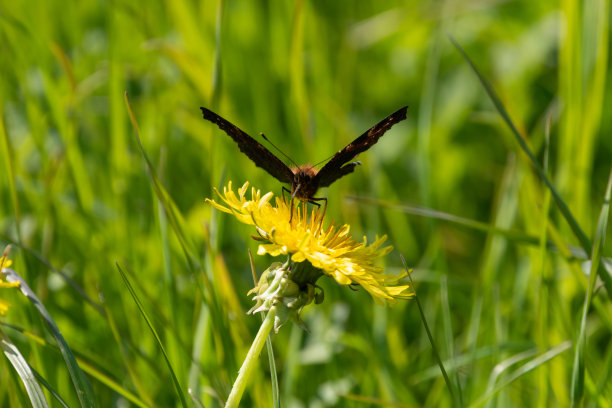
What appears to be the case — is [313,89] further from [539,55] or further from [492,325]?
[492,325]

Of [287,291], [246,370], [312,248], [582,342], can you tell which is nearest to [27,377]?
[246,370]

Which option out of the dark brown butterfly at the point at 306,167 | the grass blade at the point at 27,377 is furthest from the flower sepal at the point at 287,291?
the grass blade at the point at 27,377

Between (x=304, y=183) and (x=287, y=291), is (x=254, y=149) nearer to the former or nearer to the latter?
(x=304, y=183)

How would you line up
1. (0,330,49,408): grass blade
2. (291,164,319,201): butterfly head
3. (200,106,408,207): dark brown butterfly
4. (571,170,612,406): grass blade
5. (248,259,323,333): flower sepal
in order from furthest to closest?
(291,164,319,201): butterfly head, (200,106,408,207): dark brown butterfly, (571,170,612,406): grass blade, (248,259,323,333): flower sepal, (0,330,49,408): grass blade

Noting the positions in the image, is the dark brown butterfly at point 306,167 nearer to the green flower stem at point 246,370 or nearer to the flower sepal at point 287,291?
the flower sepal at point 287,291

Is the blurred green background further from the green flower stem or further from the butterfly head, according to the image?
the butterfly head

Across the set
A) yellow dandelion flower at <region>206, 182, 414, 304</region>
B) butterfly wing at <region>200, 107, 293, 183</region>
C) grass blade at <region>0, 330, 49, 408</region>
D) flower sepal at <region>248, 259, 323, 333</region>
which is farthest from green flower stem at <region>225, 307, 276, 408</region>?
butterfly wing at <region>200, 107, 293, 183</region>
